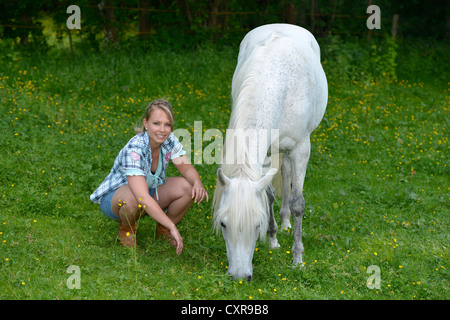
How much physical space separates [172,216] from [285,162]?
4.28 feet

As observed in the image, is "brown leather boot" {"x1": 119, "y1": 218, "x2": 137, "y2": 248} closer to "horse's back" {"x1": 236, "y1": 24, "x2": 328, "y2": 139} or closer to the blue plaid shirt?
the blue plaid shirt

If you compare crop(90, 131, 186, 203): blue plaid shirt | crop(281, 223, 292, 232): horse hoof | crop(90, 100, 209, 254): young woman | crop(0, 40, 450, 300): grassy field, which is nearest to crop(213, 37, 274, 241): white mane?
crop(0, 40, 450, 300): grassy field

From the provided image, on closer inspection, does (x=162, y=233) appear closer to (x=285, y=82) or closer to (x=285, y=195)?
(x=285, y=195)

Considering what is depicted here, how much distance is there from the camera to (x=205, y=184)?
6.17m

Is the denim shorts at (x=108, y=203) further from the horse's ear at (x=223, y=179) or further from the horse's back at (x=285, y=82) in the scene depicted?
the horse's back at (x=285, y=82)

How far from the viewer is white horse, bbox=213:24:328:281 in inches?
144

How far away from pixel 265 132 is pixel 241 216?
28.7 inches

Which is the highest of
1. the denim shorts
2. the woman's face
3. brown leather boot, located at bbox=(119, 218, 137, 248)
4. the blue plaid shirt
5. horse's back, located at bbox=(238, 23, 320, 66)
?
horse's back, located at bbox=(238, 23, 320, 66)

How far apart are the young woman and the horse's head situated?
0.61 metres

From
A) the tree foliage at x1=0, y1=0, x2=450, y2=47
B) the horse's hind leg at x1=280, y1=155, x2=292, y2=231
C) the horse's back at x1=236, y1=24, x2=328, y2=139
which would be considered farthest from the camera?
the tree foliage at x1=0, y1=0, x2=450, y2=47

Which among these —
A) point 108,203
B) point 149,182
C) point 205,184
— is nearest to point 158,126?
point 149,182

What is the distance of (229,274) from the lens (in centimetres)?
377

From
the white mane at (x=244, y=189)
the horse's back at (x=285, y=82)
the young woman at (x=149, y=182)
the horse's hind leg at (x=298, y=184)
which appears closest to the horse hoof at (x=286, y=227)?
the horse's hind leg at (x=298, y=184)
